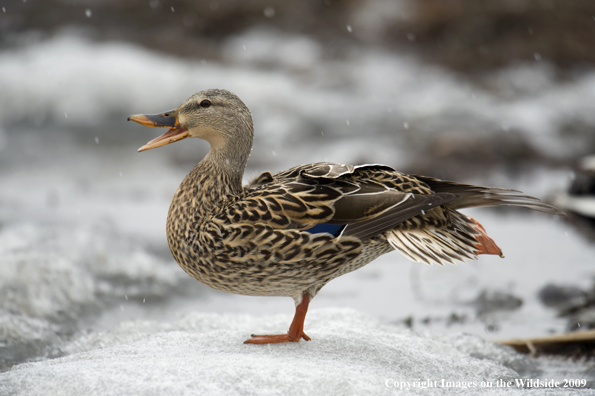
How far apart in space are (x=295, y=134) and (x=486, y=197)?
6.64m

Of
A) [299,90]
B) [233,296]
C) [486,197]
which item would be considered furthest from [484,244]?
[299,90]

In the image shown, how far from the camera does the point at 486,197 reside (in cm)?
291

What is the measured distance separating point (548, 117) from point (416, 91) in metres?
2.40

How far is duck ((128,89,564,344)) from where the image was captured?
8.70ft

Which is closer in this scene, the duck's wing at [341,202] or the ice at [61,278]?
the duck's wing at [341,202]

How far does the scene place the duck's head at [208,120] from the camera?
9.43 feet

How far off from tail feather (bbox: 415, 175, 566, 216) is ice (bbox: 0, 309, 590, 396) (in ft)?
2.63

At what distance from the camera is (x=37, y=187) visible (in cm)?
707

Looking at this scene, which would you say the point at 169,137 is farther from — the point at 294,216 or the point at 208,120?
the point at 294,216

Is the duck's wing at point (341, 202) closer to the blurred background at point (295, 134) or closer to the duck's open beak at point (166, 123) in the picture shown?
the duck's open beak at point (166, 123)

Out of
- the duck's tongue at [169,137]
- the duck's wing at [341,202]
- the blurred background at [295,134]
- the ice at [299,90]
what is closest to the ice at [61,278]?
the blurred background at [295,134]

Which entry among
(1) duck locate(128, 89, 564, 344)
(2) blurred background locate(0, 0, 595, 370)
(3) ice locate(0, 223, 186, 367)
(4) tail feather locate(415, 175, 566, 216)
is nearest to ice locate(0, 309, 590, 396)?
(1) duck locate(128, 89, 564, 344)

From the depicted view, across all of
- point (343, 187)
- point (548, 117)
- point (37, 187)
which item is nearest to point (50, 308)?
point (343, 187)

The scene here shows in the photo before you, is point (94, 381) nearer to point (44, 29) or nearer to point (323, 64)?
point (323, 64)
